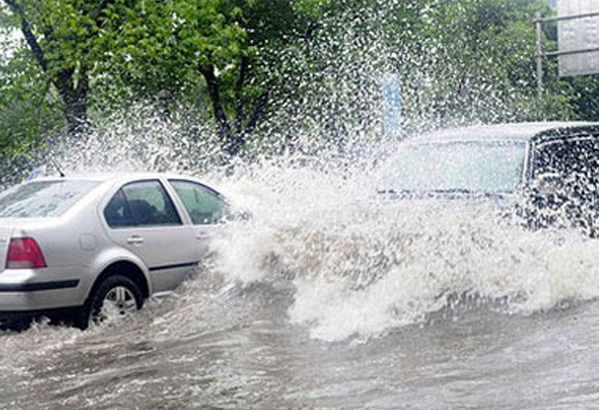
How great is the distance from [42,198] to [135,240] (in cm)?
80

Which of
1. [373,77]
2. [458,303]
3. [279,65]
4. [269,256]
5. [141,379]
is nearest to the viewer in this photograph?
[141,379]

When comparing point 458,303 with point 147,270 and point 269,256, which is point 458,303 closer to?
point 269,256

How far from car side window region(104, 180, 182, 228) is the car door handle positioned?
0.37 feet

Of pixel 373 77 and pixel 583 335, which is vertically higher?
pixel 373 77

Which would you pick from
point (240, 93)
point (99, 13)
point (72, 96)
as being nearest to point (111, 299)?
point (72, 96)

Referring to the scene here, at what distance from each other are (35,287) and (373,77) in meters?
15.8

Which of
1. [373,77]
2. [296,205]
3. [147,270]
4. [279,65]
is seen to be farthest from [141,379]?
[279,65]

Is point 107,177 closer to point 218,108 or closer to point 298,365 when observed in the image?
point 298,365

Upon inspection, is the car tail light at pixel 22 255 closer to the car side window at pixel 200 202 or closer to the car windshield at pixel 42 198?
the car windshield at pixel 42 198

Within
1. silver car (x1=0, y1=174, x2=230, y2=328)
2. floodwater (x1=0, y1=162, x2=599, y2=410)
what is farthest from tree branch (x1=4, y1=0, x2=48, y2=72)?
floodwater (x1=0, y1=162, x2=599, y2=410)

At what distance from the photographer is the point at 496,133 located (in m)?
9.78

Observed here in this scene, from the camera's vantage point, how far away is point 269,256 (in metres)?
9.37

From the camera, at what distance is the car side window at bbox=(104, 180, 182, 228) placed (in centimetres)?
929

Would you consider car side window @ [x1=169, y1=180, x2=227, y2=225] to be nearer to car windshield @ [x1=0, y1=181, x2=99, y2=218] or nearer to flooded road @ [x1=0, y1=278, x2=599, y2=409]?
car windshield @ [x1=0, y1=181, x2=99, y2=218]
